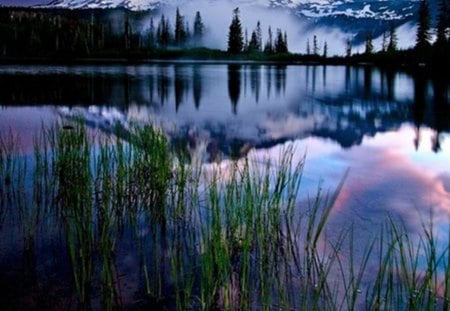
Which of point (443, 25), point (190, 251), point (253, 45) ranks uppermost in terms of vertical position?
point (253, 45)

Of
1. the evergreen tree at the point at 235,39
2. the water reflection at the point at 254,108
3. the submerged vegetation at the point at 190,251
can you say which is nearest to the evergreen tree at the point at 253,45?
the evergreen tree at the point at 235,39

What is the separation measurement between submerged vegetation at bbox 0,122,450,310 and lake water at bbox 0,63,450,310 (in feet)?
2.57

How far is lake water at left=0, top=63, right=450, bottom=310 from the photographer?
1225cm

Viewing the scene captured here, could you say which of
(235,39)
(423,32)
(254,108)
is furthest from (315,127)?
(235,39)

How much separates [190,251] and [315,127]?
17625mm

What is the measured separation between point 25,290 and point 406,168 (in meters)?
12.7

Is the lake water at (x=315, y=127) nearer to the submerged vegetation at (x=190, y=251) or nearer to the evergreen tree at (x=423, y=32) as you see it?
the submerged vegetation at (x=190, y=251)

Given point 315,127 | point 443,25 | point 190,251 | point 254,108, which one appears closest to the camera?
point 190,251

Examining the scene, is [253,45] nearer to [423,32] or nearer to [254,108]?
[423,32]

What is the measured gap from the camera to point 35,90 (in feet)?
127

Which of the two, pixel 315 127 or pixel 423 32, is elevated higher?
pixel 423 32

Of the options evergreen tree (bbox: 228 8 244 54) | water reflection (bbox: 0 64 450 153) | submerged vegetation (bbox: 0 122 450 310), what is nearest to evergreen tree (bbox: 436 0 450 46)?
water reflection (bbox: 0 64 450 153)

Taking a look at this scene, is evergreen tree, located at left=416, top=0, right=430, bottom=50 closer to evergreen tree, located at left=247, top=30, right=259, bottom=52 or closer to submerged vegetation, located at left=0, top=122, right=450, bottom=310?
evergreen tree, located at left=247, top=30, right=259, bottom=52

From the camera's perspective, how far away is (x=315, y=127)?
24.8 metres
